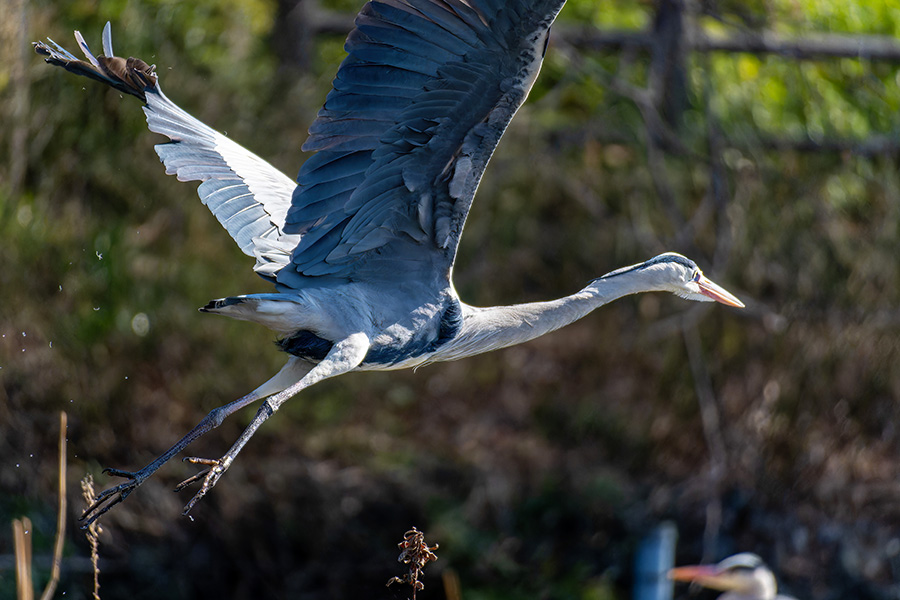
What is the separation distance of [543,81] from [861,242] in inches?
109

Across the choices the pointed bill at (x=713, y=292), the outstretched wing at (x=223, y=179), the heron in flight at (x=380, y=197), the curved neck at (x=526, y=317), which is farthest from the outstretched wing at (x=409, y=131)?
the pointed bill at (x=713, y=292)

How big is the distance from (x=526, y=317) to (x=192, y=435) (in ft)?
4.07


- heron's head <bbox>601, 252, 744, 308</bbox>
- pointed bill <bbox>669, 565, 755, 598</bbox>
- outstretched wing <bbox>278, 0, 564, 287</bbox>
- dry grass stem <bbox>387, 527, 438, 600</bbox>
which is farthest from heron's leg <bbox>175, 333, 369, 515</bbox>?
pointed bill <bbox>669, 565, 755, 598</bbox>

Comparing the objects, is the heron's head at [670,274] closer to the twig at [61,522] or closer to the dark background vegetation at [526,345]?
the twig at [61,522]

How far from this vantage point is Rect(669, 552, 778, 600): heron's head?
5.54 metres

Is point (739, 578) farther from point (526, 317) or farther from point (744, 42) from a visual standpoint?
point (744, 42)

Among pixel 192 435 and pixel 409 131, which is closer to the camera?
pixel 409 131

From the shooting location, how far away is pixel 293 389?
9.98ft

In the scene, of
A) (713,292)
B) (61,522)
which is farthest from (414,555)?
(713,292)

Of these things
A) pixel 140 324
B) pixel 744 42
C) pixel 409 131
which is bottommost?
pixel 140 324

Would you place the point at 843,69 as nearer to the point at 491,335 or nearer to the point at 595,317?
the point at 595,317

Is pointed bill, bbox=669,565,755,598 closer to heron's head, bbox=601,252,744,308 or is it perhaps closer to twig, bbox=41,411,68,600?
heron's head, bbox=601,252,744,308

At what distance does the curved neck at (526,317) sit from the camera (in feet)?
11.9

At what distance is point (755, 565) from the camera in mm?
5672
